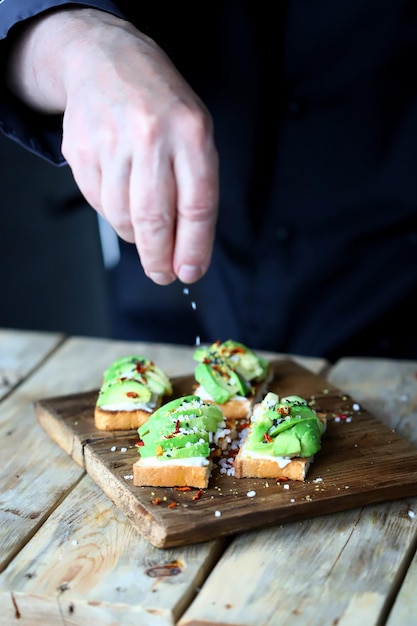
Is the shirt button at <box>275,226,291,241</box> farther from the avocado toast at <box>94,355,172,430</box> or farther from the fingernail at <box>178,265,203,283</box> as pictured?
the fingernail at <box>178,265,203,283</box>

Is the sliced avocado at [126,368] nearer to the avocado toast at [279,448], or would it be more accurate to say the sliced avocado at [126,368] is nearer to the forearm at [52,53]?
the avocado toast at [279,448]

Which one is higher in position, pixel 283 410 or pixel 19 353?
pixel 283 410

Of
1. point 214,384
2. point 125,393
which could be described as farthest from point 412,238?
point 125,393

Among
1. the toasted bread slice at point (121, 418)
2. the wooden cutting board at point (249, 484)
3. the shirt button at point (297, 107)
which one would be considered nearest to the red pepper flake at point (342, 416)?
the wooden cutting board at point (249, 484)

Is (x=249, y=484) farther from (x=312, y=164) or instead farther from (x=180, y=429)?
(x=312, y=164)

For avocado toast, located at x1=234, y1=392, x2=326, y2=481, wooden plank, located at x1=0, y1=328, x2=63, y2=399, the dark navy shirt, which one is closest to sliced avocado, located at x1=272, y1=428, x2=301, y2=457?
avocado toast, located at x1=234, y1=392, x2=326, y2=481
